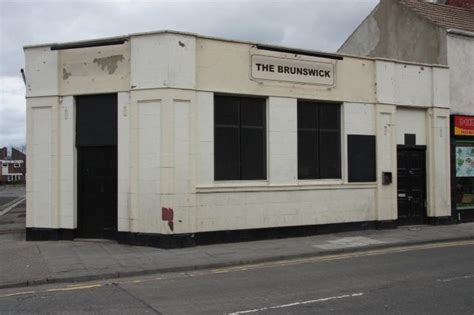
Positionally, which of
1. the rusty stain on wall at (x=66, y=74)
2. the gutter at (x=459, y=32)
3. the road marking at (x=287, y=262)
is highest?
the gutter at (x=459, y=32)

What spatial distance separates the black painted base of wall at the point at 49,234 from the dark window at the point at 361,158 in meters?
8.05

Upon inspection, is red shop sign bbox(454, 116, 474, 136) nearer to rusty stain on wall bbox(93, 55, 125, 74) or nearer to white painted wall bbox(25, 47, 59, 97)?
rusty stain on wall bbox(93, 55, 125, 74)

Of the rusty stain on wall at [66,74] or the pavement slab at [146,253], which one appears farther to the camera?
the rusty stain on wall at [66,74]

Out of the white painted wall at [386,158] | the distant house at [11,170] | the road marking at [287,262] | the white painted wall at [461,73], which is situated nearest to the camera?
the road marking at [287,262]

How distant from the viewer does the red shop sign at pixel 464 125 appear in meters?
18.1

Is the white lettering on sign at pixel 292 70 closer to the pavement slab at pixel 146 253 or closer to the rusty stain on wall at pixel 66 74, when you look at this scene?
the pavement slab at pixel 146 253

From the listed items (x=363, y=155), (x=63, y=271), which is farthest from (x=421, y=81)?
(x=63, y=271)

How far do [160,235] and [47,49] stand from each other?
5.77 meters

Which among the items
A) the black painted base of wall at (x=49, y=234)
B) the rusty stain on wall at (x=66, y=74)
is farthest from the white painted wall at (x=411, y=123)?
the black painted base of wall at (x=49, y=234)

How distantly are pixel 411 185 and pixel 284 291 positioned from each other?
33.3 feet

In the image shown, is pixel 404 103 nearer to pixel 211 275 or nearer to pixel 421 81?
pixel 421 81

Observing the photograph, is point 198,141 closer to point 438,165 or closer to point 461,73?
point 438,165

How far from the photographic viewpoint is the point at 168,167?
13312 mm

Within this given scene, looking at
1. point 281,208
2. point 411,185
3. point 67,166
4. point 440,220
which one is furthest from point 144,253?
point 440,220
